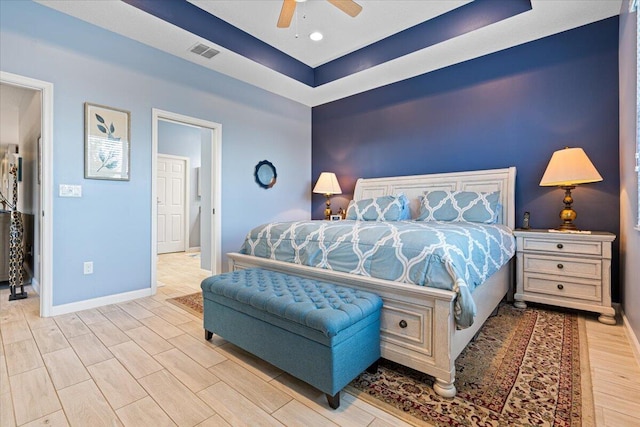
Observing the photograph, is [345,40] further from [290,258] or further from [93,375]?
[93,375]

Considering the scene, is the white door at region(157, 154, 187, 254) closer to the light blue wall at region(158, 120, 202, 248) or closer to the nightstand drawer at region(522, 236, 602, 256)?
the light blue wall at region(158, 120, 202, 248)

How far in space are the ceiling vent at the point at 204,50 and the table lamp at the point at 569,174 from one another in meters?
3.73

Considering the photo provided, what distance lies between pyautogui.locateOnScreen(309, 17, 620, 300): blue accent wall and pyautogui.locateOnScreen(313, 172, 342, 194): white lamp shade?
488mm

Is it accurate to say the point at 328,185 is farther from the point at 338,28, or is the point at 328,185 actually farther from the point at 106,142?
the point at 106,142

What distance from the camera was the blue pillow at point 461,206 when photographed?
3082 millimetres

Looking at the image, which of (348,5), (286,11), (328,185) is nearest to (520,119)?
(348,5)

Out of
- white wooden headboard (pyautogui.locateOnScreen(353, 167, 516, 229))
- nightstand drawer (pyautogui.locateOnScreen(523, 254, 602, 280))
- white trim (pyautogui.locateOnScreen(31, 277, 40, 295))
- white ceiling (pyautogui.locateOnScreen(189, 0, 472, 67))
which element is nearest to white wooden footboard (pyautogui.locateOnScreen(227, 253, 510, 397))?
nightstand drawer (pyautogui.locateOnScreen(523, 254, 602, 280))

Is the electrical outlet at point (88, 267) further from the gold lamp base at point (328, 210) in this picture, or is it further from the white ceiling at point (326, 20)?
the gold lamp base at point (328, 210)

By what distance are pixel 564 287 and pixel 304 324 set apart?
8.37 ft

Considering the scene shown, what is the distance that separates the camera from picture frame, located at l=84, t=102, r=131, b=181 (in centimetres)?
286

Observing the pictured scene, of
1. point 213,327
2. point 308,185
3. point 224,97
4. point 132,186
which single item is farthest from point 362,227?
point 308,185

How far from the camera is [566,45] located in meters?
3.02

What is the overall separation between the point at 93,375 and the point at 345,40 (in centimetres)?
408

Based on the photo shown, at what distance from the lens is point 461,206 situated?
3.21 m
